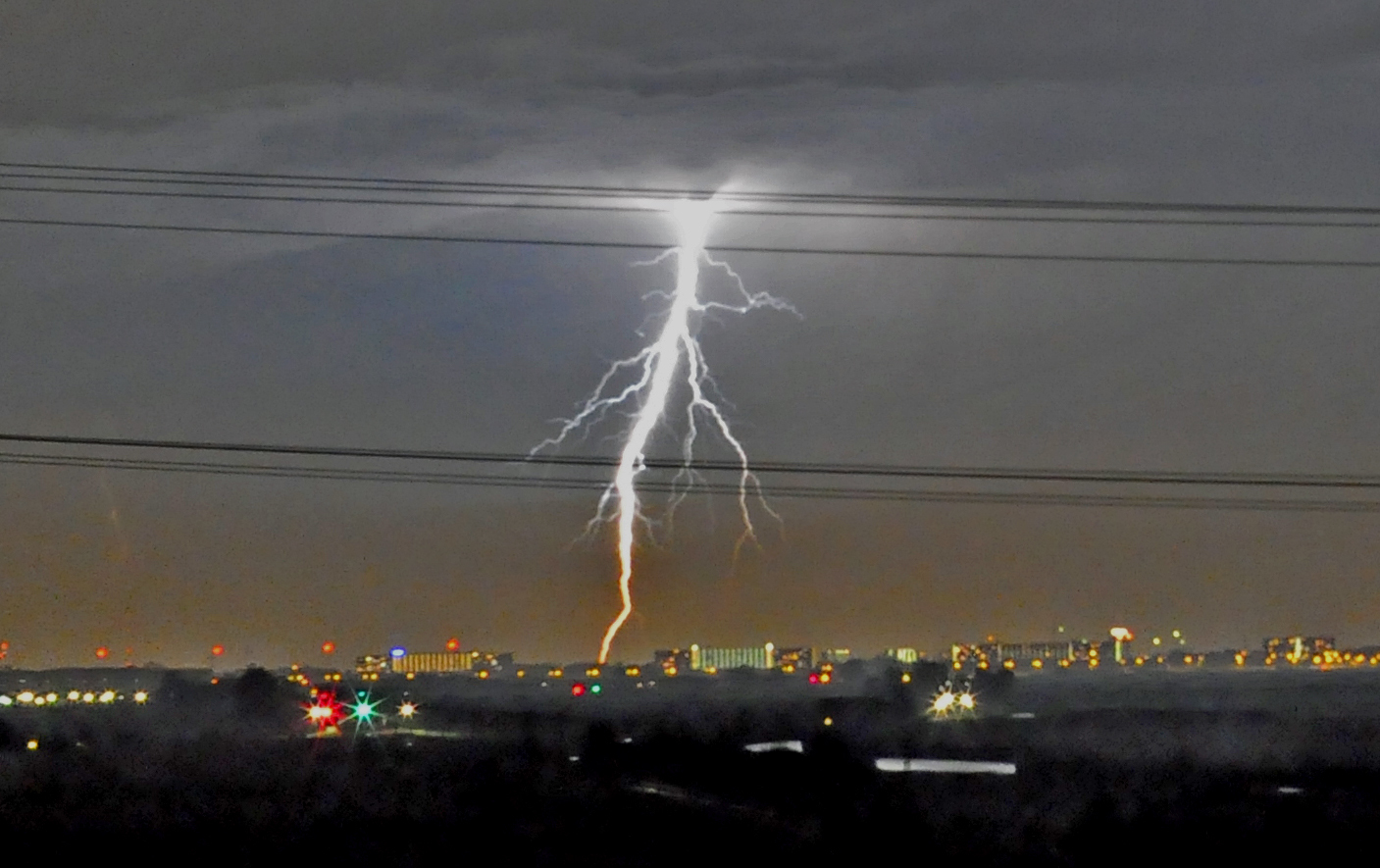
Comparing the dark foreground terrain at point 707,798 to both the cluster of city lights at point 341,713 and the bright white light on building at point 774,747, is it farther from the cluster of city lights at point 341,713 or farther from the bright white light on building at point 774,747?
the cluster of city lights at point 341,713

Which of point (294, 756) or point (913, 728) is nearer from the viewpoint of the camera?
point (294, 756)

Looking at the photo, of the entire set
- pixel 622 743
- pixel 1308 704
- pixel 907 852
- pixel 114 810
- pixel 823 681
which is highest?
pixel 823 681

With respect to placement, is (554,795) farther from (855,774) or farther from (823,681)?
(823,681)

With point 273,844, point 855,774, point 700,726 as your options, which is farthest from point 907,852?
point 700,726

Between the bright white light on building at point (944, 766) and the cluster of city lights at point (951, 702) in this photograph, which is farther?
the cluster of city lights at point (951, 702)

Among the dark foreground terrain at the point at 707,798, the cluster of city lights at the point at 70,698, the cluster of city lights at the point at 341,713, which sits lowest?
the dark foreground terrain at the point at 707,798

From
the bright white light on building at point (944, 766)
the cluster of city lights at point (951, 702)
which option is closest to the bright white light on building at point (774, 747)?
the bright white light on building at point (944, 766)
